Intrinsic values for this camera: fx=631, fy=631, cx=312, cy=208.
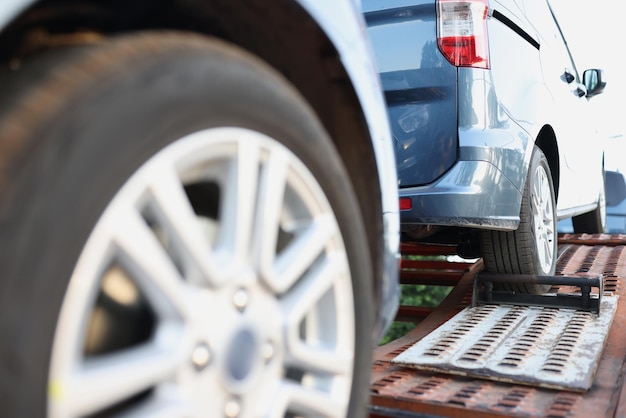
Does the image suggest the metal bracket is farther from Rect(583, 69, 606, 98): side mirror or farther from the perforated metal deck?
Rect(583, 69, 606, 98): side mirror

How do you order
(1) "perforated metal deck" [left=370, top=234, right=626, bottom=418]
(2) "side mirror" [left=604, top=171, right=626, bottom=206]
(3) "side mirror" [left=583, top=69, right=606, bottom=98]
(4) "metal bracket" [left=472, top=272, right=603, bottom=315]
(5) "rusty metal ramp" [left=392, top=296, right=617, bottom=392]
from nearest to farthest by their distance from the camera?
(1) "perforated metal deck" [left=370, top=234, right=626, bottom=418] → (5) "rusty metal ramp" [left=392, top=296, right=617, bottom=392] → (4) "metal bracket" [left=472, top=272, right=603, bottom=315] → (3) "side mirror" [left=583, top=69, right=606, bottom=98] → (2) "side mirror" [left=604, top=171, right=626, bottom=206]

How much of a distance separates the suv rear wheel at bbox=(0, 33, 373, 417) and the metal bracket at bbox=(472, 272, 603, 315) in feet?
5.43

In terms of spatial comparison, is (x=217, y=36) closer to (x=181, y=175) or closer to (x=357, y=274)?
(x=181, y=175)

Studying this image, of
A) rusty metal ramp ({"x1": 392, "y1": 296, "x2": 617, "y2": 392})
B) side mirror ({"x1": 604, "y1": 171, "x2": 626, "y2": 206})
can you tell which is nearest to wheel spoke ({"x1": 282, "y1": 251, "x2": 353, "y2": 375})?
rusty metal ramp ({"x1": 392, "y1": 296, "x2": 617, "y2": 392})

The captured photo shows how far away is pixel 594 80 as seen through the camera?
4664mm

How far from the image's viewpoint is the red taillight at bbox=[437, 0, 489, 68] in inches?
94.3

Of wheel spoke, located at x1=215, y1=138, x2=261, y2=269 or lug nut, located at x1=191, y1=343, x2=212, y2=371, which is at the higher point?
wheel spoke, located at x1=215, y1=138, x2=261, y2=269

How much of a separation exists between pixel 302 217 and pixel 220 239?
0.24 m

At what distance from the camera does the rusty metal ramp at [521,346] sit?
1926 millimetres

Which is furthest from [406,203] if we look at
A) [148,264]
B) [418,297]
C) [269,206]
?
[418,297]

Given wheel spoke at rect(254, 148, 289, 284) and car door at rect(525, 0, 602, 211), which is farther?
car door at rect(525, 0, 602, 211)

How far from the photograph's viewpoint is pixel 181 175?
1010 millimetres

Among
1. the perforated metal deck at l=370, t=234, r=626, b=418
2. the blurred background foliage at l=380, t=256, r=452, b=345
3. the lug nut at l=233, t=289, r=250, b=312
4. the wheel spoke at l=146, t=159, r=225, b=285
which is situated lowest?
the blurred background foliage at l=380, t=256, r=452, b=345

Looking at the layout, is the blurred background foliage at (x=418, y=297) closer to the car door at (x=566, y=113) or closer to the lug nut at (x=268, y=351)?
the car door at (x=566, y=113)
